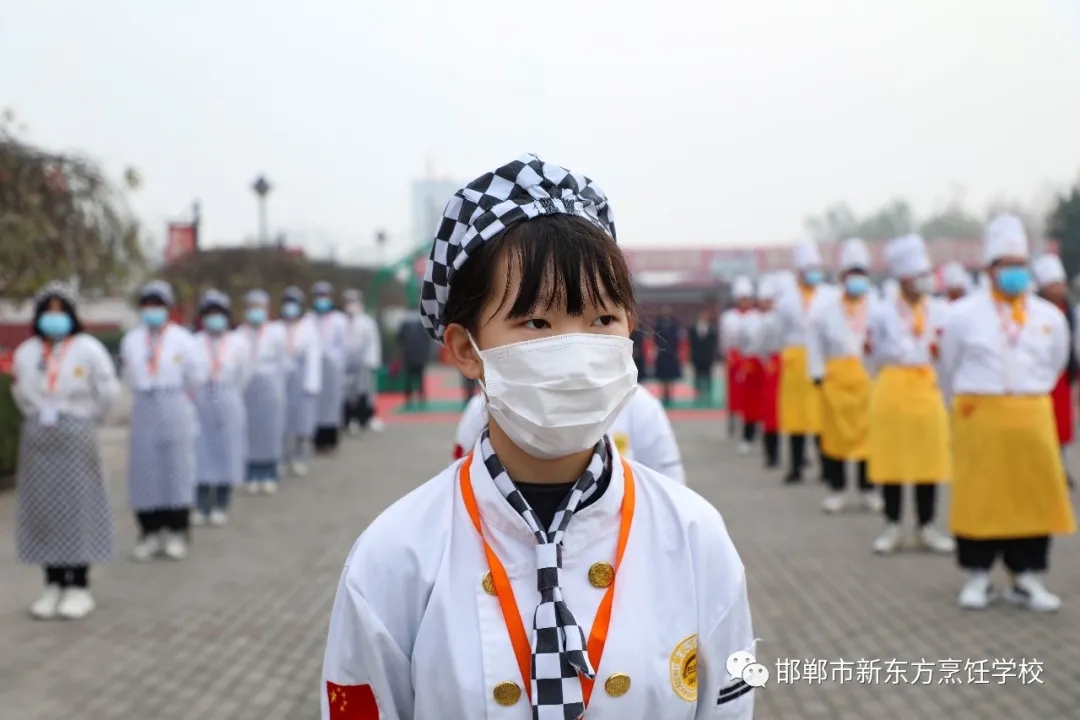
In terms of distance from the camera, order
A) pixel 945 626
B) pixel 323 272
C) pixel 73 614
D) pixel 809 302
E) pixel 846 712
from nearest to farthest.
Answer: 1. pixel 846 712
2. pixel 945 626
3. pixel 73 614
4. pixel 809 302
5. pixel 323 272

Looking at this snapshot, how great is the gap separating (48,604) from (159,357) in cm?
202

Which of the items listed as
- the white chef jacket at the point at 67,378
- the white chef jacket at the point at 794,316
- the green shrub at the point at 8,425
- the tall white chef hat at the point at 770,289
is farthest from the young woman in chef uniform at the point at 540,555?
the tall white chef hat at the point at 770,289

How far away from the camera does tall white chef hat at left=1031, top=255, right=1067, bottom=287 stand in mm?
10766

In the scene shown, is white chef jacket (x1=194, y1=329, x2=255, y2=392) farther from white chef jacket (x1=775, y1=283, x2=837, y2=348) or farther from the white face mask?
the white face mask

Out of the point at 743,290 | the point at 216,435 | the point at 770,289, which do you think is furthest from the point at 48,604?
the point at 743,290

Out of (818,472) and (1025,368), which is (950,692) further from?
(818,472)

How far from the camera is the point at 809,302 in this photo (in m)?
10.9

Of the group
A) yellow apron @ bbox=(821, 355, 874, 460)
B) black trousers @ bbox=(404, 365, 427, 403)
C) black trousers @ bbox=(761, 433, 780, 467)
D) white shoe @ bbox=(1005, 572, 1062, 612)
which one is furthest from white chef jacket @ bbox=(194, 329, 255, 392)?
black trousers @ bbox=(404, 365, 427, 403)

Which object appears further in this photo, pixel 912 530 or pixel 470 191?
pixel 912 530

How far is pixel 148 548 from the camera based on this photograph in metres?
8.46

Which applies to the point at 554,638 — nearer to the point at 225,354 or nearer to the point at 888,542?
the point at 888,542

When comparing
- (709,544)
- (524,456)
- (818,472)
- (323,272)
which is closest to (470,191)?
(524,456)

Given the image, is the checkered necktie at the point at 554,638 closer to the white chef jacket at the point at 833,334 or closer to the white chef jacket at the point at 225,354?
the white chef jacket at the point at 833,334

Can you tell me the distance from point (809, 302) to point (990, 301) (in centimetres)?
442
